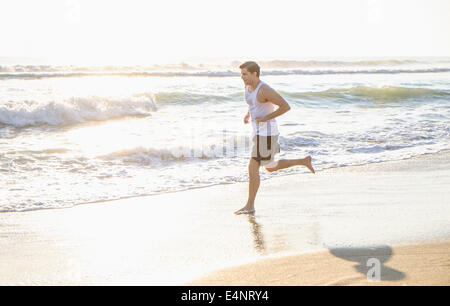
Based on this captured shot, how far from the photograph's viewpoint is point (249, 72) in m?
5.59

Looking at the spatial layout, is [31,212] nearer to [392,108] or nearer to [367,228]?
[367,228]

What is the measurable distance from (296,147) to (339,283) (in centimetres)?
698

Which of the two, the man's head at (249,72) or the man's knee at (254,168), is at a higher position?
the man's head at (249,72)

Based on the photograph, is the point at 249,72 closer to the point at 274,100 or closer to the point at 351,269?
the point at 274,100

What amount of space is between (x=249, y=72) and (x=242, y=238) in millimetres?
1802

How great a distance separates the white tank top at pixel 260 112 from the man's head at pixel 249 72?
0.10 meters

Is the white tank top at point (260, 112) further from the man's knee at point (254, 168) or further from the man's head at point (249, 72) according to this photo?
the man's knee at point (254, 168)

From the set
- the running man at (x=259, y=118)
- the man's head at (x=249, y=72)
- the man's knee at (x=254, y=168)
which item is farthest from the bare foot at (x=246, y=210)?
the man's head at (x=249, y=72)

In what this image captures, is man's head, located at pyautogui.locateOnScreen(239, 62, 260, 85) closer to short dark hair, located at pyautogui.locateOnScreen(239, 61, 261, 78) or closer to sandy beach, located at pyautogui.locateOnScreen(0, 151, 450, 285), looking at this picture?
short dark hair, located at pyautogui.locateOnScreen(239, 61, 261, 78)

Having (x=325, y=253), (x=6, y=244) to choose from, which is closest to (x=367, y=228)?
(x=325, y=253)

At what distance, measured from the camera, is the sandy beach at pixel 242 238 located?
3.72 m

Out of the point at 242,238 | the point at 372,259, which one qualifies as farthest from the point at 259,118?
the point at 372,259

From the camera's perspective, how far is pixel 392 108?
17.3 m

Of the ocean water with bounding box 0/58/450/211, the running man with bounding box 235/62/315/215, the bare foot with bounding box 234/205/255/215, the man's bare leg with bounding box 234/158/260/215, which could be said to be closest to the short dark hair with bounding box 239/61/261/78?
the running man with bounding box 235/62/315/215
